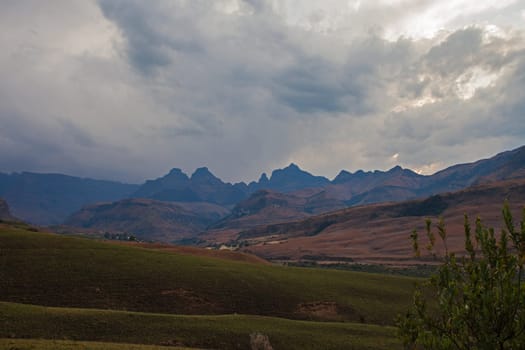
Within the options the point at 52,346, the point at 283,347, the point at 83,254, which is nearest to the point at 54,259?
the point at 83,254

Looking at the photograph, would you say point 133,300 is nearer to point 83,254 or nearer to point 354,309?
point 83,254

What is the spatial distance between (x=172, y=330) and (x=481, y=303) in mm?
36597

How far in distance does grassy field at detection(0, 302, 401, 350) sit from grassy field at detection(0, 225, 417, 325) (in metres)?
9.82

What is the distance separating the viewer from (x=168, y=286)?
212ft

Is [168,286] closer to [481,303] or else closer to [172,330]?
[172,330]

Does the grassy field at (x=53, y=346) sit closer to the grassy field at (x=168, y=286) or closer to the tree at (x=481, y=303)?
the grassy field at (x=168, y=286)

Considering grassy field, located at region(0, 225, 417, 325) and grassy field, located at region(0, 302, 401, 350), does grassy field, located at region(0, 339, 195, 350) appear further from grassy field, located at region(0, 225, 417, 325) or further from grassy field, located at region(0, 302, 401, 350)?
grassy field, located at region(0, 225, 417, 325)

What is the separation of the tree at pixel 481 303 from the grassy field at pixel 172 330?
102 ft

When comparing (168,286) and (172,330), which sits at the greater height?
(168,286)

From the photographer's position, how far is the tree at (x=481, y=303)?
1511 cm

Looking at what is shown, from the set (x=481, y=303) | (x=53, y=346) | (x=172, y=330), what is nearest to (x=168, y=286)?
(x=172, y=330)

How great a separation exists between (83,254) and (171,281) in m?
19.1

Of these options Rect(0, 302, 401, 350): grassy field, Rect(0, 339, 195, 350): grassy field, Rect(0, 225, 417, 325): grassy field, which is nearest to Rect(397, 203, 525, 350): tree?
Rect(0, 339, 195, 350): grassy field

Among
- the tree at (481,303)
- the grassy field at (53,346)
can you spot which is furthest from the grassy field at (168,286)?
the tree at (481,303)
